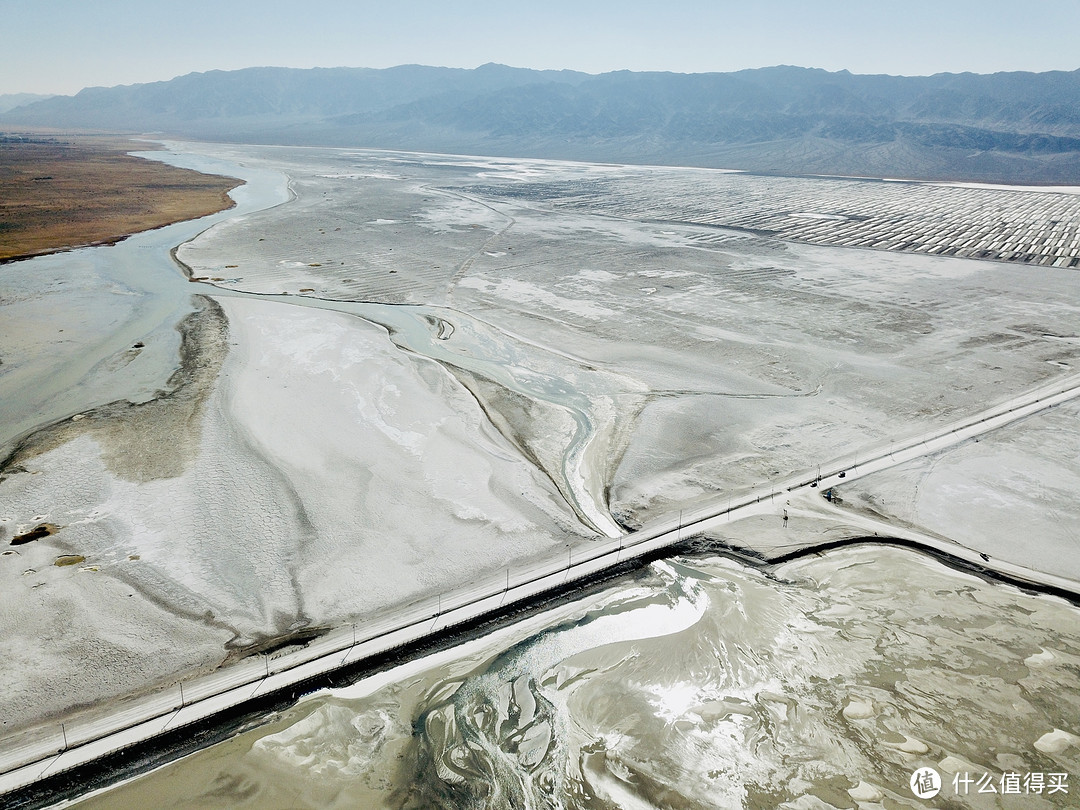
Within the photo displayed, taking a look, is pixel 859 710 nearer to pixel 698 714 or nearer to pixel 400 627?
pixel 698 714

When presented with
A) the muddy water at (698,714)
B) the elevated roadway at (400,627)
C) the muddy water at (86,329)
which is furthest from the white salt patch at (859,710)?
the muddy water at (86,329)

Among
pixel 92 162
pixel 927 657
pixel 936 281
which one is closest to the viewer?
pixel 927 657

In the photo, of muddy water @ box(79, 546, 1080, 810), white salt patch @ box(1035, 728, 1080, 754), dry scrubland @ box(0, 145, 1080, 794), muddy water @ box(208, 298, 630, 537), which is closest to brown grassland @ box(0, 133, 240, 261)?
dry scrubland @ box(0, 145, 1080, 794)

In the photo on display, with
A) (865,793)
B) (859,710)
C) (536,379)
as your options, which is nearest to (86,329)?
(536,379)

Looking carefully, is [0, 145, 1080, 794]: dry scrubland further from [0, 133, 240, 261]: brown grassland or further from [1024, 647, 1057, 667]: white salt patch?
[0, 133, 240, 261]: brown grassland

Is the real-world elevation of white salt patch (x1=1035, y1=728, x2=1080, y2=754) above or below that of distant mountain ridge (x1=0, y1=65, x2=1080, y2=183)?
below

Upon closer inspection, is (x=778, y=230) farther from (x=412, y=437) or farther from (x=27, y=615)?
(x=27, y=615)

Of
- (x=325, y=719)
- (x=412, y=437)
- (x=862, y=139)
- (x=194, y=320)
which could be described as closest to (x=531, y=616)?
(x=325, y=719)
